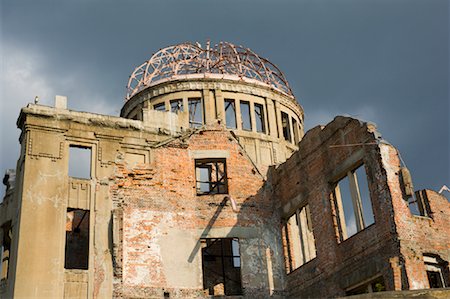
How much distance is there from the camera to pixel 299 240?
27.1 m

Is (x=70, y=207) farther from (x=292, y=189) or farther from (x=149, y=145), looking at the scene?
(x=292, y=189)

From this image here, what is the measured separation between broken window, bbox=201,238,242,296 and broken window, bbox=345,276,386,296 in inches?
242

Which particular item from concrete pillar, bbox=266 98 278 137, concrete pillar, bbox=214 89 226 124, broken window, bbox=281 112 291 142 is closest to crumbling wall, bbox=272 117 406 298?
concrete pillar, bbox=266 98 278 137

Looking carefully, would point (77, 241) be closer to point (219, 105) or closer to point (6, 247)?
point (6, 247)

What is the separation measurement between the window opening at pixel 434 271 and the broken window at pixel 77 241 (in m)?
11.2

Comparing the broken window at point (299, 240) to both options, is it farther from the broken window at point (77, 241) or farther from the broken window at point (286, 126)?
the broken window at point (77, 241)

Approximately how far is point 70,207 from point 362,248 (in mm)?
9055

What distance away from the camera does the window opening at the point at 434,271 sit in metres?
17.6

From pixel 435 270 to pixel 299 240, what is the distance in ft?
32.0

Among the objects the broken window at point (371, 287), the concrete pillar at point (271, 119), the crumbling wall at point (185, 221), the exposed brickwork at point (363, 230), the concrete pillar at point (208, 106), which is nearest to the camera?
the exposed brickwork at point (363, 230)

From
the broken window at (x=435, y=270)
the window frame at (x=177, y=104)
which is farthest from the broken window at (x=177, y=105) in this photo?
the broken window at (x=435, y=270)

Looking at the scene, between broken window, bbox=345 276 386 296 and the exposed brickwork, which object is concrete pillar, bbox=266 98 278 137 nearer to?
the exposed brickwork

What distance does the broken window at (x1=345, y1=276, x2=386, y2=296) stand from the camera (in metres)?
17.3

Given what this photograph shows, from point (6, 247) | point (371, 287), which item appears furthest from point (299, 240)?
point (6, 247)
